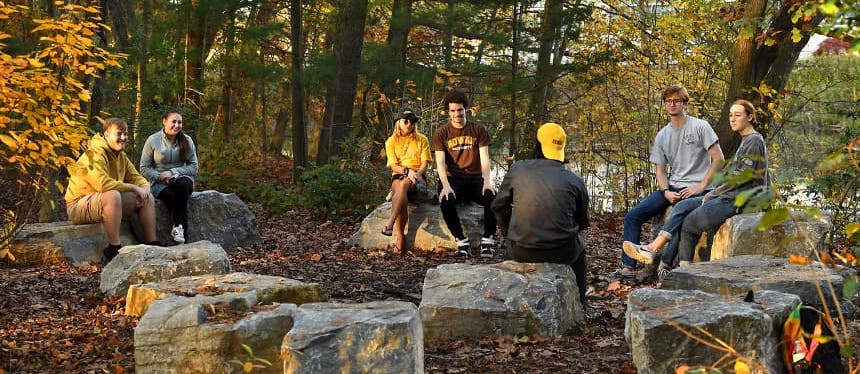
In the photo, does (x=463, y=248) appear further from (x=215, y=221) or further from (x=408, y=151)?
(x=215, y=221)

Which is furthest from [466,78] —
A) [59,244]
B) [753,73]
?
[59,244]

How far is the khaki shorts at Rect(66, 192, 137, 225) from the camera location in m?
7.85

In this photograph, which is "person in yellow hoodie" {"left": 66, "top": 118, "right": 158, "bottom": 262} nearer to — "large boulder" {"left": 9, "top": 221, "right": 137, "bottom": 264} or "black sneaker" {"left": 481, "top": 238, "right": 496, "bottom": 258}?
"large boulder" {"left": 9, "top": 221, "right": 137, "bottom": 264}

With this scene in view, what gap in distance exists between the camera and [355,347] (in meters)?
3.91

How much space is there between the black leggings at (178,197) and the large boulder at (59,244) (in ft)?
2.49

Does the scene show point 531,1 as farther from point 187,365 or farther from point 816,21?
point 187,365

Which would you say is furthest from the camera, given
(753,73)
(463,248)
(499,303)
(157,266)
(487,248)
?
(753,73)

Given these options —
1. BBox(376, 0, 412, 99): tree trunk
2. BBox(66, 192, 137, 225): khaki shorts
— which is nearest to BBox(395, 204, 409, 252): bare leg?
BBox(66, 192, 137, 225): khaki shorts

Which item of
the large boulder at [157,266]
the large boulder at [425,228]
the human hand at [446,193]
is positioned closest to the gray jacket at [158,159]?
the large boulder at [425,228]

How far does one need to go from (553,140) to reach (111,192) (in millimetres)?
4065

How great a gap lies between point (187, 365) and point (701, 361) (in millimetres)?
2396

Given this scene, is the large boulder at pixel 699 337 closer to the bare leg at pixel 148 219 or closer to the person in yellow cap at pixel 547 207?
the person in yellow cap at pixel 547 207

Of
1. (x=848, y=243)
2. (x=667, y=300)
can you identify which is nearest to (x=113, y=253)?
(x=667, y=300)

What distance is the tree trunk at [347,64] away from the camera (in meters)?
14.8
